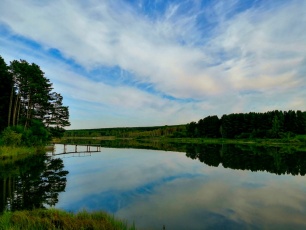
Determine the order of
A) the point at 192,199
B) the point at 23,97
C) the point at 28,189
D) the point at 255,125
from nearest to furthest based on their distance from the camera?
the point at 192,199 < the point at 28,189 < the point at 23,97 < the point at 255,125

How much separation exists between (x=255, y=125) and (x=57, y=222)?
350 feet

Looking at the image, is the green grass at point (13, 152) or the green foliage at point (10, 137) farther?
the green foliage at point (10, 137)

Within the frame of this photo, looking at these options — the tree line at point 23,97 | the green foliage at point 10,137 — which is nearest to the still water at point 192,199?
the green foliage at point 10,137

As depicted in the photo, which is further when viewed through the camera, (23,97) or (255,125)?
(255,125)

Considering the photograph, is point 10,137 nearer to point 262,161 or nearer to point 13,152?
point 13,152

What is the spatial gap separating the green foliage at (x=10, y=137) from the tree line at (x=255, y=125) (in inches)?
3212

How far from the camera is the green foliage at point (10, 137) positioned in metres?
34.0

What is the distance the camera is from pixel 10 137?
3422cm

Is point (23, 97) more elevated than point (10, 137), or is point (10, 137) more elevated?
point (23, 97)

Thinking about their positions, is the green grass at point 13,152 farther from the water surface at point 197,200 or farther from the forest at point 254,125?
the forest at point 254,125

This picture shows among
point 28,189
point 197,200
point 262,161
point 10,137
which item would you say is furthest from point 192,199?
point 10,137

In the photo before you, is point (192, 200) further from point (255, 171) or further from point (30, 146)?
point (30, 146)

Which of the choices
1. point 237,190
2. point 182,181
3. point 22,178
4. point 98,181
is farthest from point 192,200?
point 22,178

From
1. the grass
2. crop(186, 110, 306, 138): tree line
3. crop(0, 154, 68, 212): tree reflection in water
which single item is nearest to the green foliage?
crop(0, 154, 68, 212): tree reflection in water
